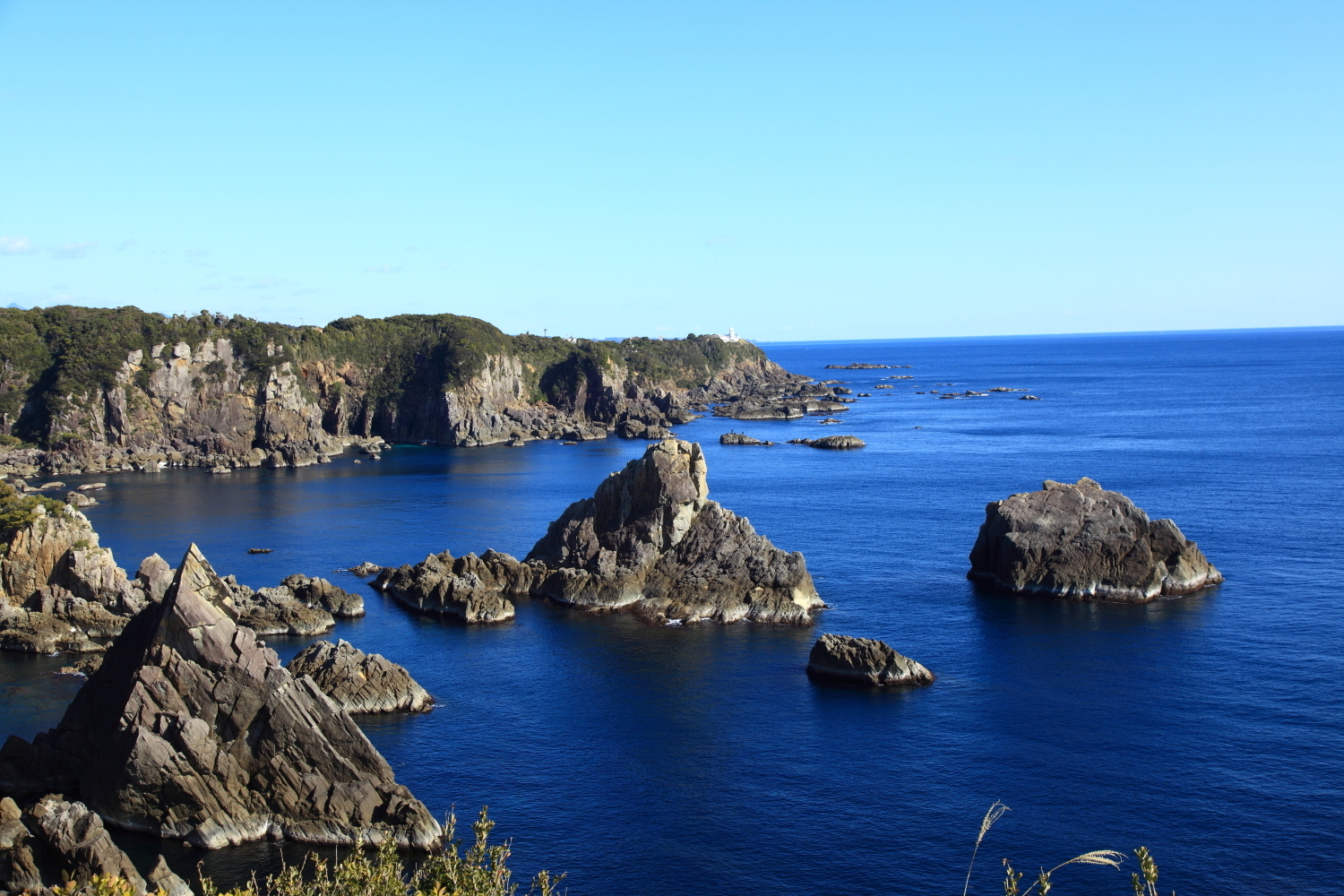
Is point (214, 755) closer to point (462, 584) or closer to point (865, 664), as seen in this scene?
point (865, 664)

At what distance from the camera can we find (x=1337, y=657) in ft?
216

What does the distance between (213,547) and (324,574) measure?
660 inches

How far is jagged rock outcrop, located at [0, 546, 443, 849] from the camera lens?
4594cm

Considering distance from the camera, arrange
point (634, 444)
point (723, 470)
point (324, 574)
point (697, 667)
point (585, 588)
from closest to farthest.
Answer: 1. point (697, 667)
2. point (585, 588)
3. point (324, 574)
4. point (723, 470)
5. point (634, 444)

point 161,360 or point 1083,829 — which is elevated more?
point 161,360

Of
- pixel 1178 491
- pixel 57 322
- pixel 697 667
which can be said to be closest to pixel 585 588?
pixel 697 667

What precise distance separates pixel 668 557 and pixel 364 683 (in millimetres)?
28086

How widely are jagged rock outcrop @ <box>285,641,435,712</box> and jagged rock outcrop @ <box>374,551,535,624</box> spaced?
18294mm

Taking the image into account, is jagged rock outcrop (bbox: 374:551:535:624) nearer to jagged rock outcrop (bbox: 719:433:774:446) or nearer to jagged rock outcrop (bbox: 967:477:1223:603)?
jagged rock outcrop (bbox: 967:477:1223:603)

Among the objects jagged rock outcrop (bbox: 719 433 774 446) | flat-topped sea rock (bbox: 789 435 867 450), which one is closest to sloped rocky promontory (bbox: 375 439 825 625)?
flat-topped sea rock (bbox: 789 435 867 450)

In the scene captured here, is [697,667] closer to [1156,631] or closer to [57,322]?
[1156,631]

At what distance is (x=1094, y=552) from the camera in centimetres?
8269

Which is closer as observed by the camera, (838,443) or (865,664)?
(865,664)

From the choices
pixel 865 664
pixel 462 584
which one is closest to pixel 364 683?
pixel 462 584
